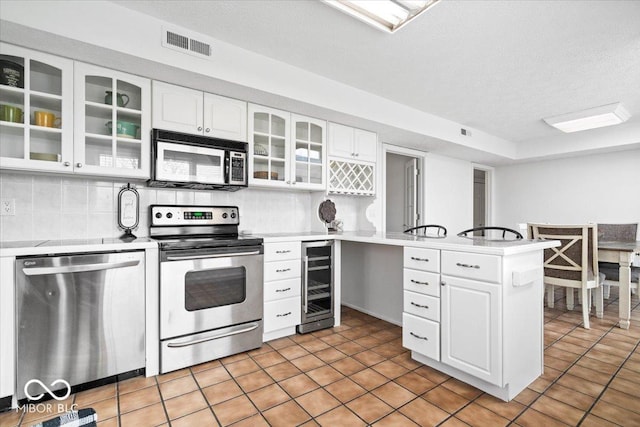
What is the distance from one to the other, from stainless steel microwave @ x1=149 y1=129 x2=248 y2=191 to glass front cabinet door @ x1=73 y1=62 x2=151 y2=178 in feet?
0.30

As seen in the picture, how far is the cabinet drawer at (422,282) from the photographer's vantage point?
6.98 feet

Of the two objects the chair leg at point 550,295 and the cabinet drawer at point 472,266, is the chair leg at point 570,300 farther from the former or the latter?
the cabinet drawer at point 472,266

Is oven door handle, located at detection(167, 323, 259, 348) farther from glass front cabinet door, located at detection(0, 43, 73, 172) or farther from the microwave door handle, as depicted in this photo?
glass front cabinet door, located at detection(0, 43, 73, 172)

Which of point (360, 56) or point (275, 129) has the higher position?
point (360, 56)

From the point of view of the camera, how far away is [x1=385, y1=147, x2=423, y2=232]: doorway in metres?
4.76

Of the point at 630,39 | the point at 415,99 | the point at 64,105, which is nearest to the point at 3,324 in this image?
the point at 64,105

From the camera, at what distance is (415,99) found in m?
3.38

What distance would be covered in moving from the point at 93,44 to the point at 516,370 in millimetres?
3163

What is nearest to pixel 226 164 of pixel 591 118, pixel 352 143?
pixel 352 143

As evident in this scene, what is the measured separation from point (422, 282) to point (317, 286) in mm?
1077

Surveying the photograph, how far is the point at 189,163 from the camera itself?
8.05ft

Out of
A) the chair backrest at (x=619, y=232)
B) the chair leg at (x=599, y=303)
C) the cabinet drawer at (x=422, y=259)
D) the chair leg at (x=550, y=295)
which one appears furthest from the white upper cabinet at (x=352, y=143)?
the chair backrest at (x=619, y=232)

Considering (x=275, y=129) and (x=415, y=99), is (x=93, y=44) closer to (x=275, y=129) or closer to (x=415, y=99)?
(x=275, y=129)

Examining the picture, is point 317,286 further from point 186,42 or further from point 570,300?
point 570,300
